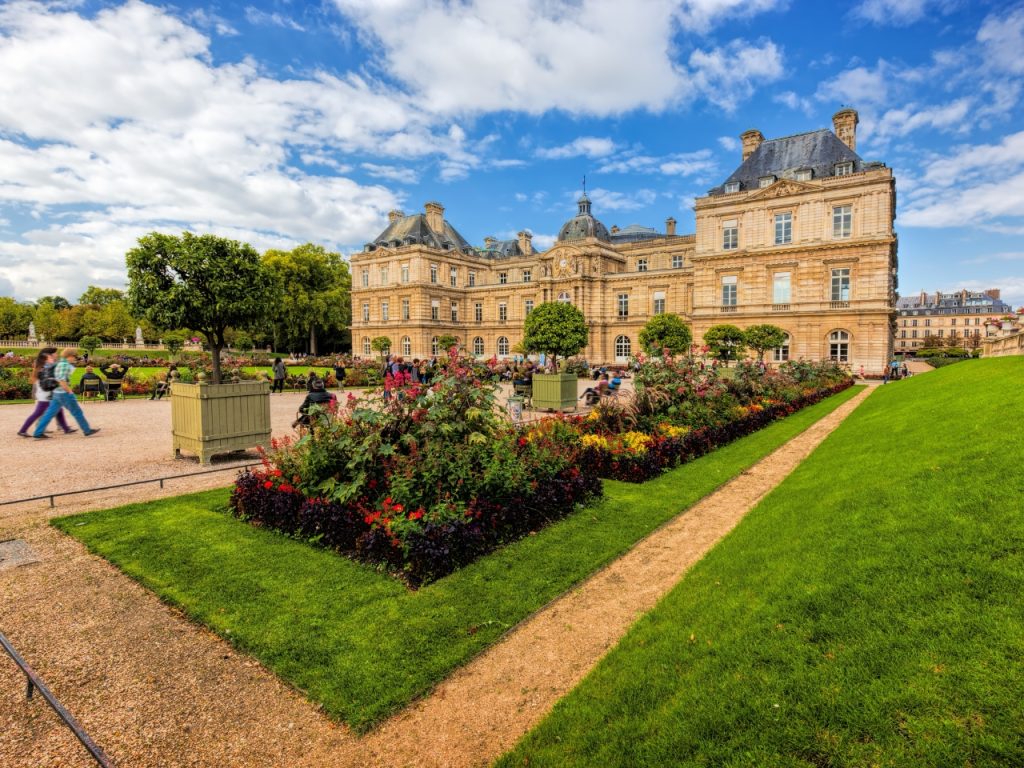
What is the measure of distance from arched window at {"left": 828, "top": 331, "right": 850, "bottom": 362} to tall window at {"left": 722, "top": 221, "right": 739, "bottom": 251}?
27.7 feet

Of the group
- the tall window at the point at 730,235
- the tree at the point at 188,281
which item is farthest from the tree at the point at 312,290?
the tree at the point at 188,281

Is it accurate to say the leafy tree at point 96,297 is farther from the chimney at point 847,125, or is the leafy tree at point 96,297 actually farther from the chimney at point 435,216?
the chimney at point 847,125

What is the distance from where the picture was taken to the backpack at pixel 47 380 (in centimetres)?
1114

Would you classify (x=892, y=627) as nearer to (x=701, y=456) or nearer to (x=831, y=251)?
(x=701, y=456)

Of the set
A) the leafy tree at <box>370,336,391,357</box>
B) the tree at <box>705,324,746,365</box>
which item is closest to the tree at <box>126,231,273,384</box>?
the tree at <box>705,324,746,365</box>

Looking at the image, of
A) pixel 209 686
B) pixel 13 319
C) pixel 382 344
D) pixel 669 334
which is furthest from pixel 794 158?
pixel 13 319

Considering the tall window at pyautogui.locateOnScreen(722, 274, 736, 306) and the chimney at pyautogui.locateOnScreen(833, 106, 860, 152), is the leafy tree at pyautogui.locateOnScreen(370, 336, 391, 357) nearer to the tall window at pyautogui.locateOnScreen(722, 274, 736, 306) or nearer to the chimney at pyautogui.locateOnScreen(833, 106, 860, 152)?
the tall window at pyautogui.locateOnScreen(722, 274, 736, 306)

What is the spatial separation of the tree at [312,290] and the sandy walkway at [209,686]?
2025 inches

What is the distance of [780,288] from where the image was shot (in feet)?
114

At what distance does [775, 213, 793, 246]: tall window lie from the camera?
33969mm

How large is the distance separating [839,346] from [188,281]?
1380 inches

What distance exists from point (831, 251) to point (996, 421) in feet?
102

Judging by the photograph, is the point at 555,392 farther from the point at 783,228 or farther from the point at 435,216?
the point at 435,216

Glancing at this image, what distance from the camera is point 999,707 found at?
94.5 inches
